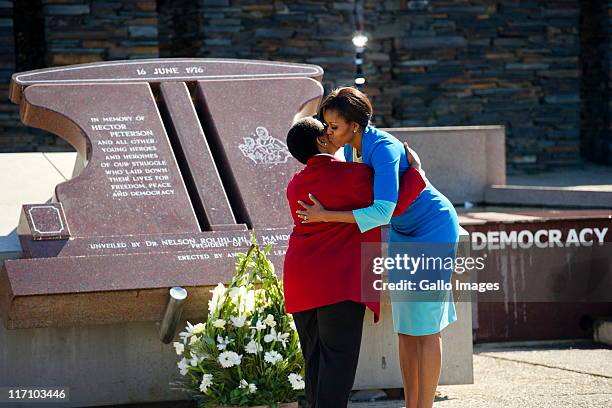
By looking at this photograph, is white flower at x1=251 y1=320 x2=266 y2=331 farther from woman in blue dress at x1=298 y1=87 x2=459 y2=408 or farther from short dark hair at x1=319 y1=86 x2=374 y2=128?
short dark hair at x1=319 y1=86 x2=374 y2=128

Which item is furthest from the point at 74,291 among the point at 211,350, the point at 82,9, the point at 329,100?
the point at 82,9

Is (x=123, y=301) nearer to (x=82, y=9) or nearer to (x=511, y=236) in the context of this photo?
(x=511, y=236)

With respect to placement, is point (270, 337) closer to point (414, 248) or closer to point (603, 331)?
point (414, 248)

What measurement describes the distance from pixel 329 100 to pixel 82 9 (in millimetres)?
8997

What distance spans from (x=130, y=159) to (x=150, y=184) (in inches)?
6.7

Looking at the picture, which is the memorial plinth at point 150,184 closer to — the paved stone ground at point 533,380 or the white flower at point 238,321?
the white flower at point 238,321

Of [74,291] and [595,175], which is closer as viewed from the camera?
[74,291]

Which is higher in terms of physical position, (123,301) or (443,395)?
(123,301)

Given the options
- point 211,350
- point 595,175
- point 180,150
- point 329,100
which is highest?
point 329,100

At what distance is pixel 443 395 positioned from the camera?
575cm

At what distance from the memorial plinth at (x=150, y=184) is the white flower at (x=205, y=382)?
1.71 ft

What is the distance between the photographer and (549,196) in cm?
1023

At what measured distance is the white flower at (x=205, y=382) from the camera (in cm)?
482

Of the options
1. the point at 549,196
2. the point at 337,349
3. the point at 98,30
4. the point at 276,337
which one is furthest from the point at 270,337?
the point at 98,30
